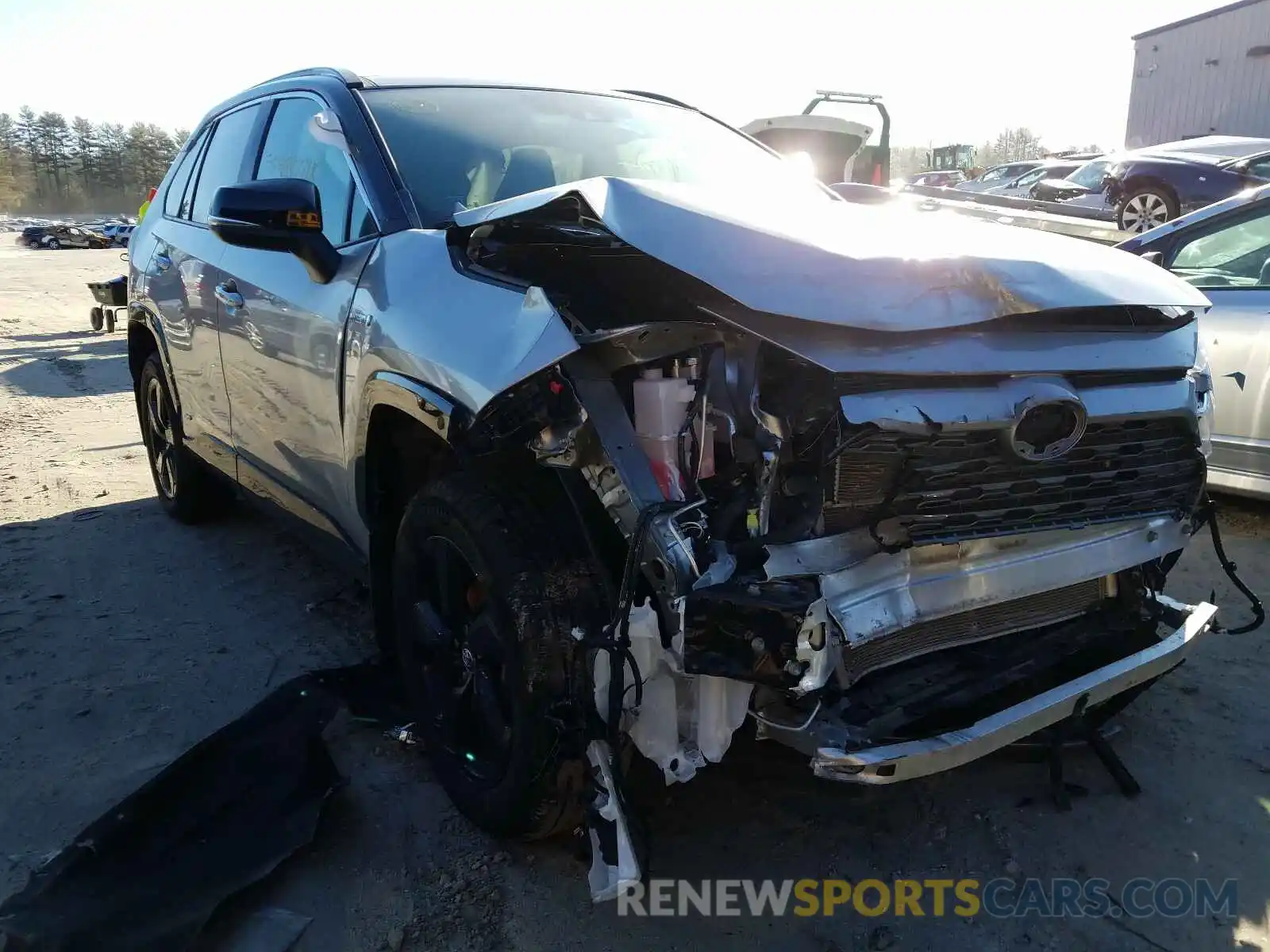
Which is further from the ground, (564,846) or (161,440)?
(161,440)

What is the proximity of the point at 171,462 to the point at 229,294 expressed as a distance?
6.17ft

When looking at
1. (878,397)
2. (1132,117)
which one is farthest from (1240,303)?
(1132,117)

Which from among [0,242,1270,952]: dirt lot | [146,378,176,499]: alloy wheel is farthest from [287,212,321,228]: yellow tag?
[146,378,176,499]: alloy wheel

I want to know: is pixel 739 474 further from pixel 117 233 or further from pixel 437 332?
pixel 117 233

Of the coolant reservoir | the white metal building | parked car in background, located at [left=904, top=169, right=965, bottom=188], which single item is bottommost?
the coolant reservoir

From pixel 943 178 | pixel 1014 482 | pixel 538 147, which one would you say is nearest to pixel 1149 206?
pixel 538 147

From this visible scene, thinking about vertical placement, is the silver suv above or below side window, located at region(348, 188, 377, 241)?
below

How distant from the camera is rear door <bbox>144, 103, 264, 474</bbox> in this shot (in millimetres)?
3895

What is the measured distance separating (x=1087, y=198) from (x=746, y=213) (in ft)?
47.2

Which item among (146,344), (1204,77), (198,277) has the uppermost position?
(1204,77)

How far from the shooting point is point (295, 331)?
3.06 metres

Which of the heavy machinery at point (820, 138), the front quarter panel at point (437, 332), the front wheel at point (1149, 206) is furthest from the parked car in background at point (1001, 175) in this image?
the front quarter panel at point (437, 332)

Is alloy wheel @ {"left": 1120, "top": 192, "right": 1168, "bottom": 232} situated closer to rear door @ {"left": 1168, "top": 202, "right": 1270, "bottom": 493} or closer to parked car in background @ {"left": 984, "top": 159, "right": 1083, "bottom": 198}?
rear door @ {"left": 1168, "top": 202, "right": 1270, "bottom": 493}

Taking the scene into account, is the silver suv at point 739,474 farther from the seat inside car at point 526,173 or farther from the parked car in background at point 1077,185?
the parked car in background at point 1077,185
